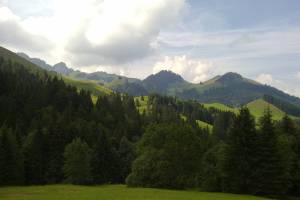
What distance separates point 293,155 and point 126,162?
57108 mm

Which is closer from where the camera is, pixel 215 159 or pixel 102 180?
pixel 215 159

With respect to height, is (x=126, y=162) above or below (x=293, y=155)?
below

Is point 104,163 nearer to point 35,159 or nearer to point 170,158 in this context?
point 35,159

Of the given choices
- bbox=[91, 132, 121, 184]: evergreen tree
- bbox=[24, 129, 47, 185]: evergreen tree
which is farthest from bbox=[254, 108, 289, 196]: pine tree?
bbox=[24, 129, 47, 185]: evergreen tree

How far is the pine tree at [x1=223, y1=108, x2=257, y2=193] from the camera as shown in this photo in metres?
64.2

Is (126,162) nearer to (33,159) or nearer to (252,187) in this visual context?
(33,159)

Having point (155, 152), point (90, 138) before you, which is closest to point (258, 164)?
point (155, 152)

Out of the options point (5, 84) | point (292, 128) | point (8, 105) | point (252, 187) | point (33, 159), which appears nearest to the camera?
point (252, 187)

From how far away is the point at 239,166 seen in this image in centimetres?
6431

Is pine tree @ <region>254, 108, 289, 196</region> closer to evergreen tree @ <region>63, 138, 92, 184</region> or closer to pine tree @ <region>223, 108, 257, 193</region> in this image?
pine tree @ <region>223, 108, 257, 193</region>

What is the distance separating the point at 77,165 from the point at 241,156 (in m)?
42.7

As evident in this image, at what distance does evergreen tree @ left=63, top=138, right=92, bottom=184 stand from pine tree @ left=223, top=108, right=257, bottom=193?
38210mm

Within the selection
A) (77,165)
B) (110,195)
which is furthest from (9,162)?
(110,195)

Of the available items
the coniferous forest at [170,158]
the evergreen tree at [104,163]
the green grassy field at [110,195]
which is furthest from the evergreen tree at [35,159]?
the green grassy field at [110,195]
